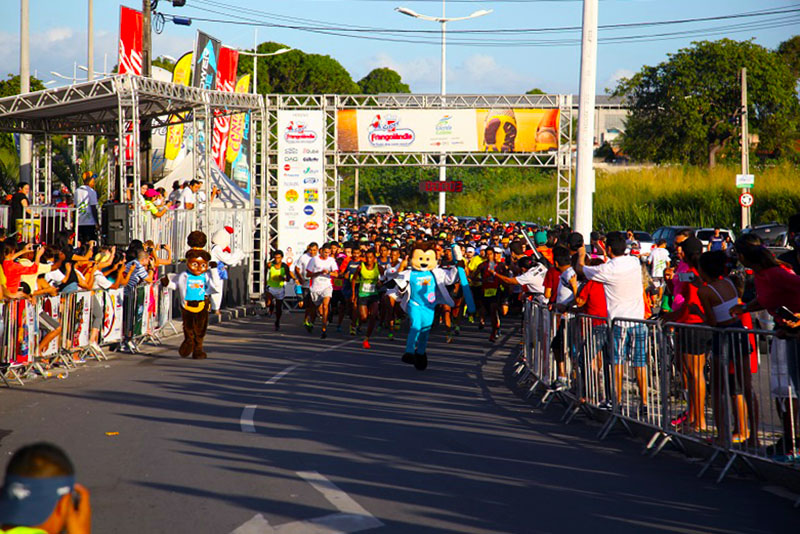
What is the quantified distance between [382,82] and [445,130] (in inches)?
3359

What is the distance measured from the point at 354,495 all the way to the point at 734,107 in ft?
169

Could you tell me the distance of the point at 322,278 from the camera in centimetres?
2038

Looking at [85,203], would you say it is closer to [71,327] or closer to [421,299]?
[71,327]

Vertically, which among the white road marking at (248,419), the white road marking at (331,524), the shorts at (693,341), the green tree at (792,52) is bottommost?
the white road marking at (248,419)

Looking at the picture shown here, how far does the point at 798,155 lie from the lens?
5725 cm

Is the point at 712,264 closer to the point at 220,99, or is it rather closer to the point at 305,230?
the point at 220,99

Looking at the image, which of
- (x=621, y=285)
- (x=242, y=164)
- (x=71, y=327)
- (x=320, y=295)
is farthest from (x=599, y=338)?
(x=242, y=164)

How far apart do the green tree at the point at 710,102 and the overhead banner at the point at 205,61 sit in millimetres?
31522

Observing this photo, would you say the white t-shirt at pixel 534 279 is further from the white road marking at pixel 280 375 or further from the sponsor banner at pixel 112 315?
the sponsor banner at pixel 112 315

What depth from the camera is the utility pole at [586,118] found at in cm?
1834

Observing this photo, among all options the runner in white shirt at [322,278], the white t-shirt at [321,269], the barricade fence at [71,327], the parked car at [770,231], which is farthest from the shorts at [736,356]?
the parked car at [770,231]

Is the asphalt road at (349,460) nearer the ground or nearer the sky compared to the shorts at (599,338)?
nearer the ground

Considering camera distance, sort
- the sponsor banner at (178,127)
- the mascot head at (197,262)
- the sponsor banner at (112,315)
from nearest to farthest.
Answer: the mascot head at (197,262)
the sponsor banner at (112,315)
the sponsor banner at (178,127)

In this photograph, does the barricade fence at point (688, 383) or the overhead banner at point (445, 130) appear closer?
the barricade fence at point (688, 383)
